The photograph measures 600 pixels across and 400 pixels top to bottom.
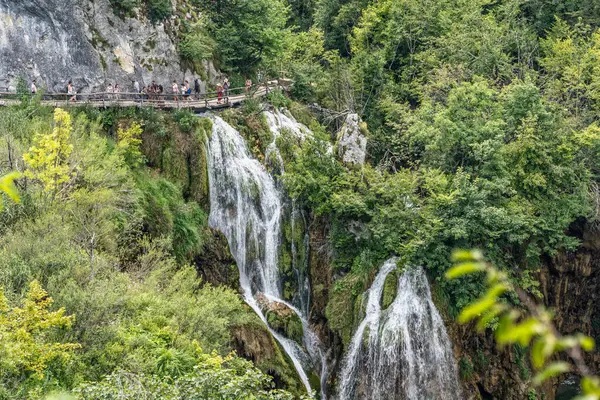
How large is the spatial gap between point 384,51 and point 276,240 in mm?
12431

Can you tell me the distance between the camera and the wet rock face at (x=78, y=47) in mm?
25281

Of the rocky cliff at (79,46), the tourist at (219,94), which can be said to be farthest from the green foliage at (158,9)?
the tourist at (219,94)

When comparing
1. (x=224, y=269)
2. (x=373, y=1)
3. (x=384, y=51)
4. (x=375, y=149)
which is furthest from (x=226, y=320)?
(x=373, y=1)

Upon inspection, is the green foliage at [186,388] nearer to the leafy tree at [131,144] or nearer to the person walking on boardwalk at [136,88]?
the leafy tree at [131,144]

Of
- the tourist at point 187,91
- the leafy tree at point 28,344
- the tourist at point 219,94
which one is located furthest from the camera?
the tourist at point 219,94

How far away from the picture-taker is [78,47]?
2652 centimetres

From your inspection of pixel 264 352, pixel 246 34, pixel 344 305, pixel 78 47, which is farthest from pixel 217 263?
pixel 246 34

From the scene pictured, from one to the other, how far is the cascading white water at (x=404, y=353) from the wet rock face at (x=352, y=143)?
581cm

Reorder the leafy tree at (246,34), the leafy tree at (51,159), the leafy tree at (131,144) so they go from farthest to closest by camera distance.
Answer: the leafy tree at (246,34)
the leafy tree at (131,144)
the leafy tree at (51,159)

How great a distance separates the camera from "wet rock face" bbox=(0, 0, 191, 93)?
82.9ft

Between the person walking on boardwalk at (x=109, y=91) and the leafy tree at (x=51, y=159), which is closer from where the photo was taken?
the leafy tree at (x=51, y=159)

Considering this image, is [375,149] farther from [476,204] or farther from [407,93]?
[476,204]

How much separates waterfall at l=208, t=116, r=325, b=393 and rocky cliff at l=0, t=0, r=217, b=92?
532 centimetres

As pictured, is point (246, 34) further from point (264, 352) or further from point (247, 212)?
point (264, 352)
